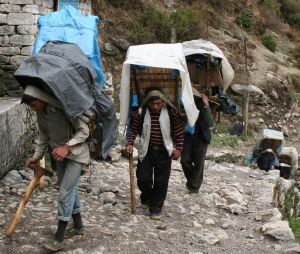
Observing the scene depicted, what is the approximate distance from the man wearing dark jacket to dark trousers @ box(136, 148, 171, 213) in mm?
912

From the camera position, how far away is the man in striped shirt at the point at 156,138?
4.88 metres

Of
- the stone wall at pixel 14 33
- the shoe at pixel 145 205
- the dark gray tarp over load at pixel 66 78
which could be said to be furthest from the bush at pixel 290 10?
the dark gray tarp over load at pixel 66 78

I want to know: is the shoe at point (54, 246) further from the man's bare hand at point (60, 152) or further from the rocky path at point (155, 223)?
the man's bare hand at point (60, 152)

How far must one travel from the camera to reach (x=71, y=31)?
18.1 ft

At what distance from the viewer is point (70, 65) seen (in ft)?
12.7

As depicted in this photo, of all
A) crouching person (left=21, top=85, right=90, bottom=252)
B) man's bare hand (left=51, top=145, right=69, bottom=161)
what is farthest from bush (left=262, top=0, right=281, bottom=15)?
man's bare hand (left=51, top=145, right=69, bottom=161)

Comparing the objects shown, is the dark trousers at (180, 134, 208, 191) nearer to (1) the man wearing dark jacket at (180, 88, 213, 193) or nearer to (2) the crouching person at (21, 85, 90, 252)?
(1) the man wearing dark jacket at (180, 88, 213, 193)

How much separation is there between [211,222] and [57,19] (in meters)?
2.86

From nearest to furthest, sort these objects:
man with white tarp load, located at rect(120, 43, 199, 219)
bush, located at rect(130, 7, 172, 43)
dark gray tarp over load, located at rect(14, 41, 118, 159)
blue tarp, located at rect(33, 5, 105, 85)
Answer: dark gray tarp over load, located at rect(14, 41, 118, 159) < man with white tarp load, located at rect(120, 43, 199, 219) < blue tarp, located at rect(33, 5, 105, 85) < bush, located at rect(130, 7, 172, 43)

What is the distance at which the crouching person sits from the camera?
390 centimetres

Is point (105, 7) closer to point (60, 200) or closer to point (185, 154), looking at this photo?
point (185, 154)

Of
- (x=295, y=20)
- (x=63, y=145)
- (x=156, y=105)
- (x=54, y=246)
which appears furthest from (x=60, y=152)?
(x=295, y=20)

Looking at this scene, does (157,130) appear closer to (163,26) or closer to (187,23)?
(163,26)

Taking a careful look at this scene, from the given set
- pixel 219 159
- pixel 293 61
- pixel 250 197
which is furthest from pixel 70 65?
pixel 293 61
